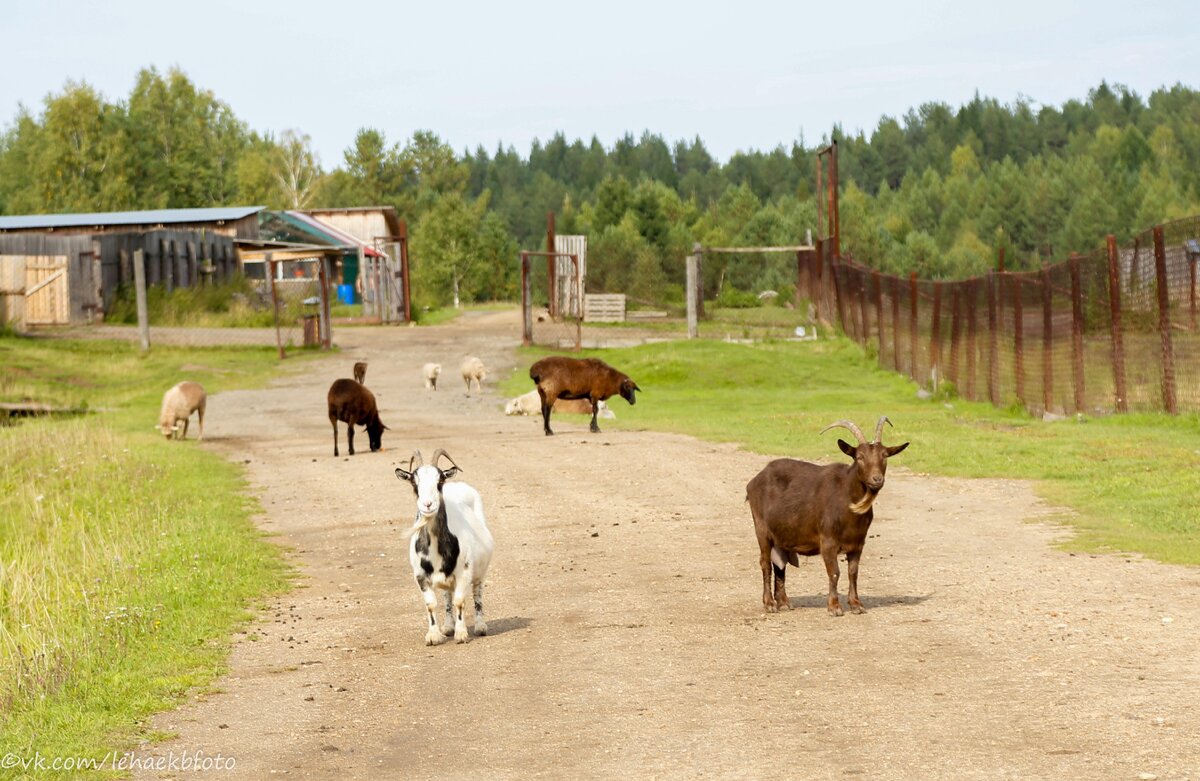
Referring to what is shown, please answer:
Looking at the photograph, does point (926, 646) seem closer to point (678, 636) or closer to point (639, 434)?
point (678, 636)

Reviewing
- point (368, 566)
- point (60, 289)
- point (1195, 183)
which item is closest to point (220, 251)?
point (60, 289)

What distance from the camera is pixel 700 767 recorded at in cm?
733

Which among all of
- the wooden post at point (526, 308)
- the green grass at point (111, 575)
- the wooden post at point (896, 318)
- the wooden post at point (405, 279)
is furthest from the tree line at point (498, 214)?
the green grass at point (111, 575)

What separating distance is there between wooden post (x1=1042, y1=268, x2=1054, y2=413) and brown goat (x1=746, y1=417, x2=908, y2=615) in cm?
1370

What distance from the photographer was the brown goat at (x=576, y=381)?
25.0 metres

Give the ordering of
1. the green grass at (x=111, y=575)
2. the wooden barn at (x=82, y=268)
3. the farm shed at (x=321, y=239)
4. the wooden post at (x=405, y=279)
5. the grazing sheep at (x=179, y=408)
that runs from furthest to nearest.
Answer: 1. the farm shed at (x=321, y=239)
2. the wooden post at (x=405, y=279)
3. the wooden barn at (x=82, y=268)
4. the grazing sheep at (x=179, y=408)
5. the green grass at (x=111, y=575)

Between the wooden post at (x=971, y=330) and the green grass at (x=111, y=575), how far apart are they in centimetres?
1269

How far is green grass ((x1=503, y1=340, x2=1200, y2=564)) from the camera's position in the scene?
15.3 metres

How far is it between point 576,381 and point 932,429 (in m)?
5.43

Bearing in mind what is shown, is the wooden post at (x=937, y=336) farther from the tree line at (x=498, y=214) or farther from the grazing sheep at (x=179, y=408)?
the tree line at (x=498, y=214)

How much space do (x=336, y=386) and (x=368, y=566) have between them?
8.85 meters

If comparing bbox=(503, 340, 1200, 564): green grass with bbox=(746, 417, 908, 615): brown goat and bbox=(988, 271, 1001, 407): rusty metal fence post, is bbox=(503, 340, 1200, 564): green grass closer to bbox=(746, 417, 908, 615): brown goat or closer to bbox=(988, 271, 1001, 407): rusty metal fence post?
bbox=(988, 271, 1001, 407): rusty metal fence post

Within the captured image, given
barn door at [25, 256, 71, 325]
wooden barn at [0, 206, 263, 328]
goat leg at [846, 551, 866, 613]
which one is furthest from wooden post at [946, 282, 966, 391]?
barn door at [25, 256, 71, 325]

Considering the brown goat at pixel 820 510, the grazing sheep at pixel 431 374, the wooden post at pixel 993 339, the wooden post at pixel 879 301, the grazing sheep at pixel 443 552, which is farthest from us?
the wooden post at pixel 879 301
